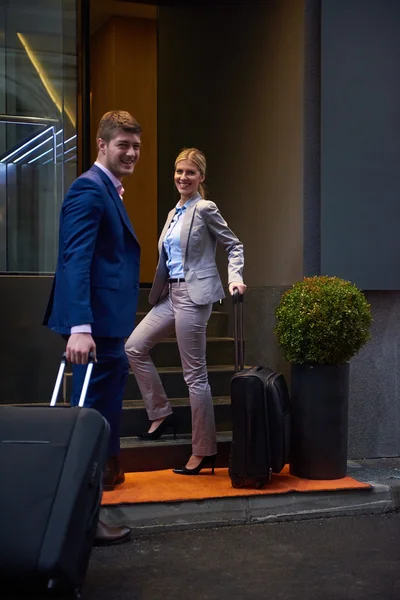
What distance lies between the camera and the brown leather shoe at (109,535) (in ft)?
14.5

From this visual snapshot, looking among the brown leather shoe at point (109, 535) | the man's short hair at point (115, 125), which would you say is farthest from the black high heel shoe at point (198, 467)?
the man's short hair at point (115, 125)

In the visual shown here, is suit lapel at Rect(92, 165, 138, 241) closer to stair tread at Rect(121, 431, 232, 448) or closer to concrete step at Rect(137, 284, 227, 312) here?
stair tread at Rect(121, 431, 232, 448)

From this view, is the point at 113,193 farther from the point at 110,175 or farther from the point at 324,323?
the point at 324,323

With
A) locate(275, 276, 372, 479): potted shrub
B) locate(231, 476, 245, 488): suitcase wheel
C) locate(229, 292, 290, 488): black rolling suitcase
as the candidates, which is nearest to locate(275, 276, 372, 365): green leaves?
locate(275, 276, 372, 479): potted shrub

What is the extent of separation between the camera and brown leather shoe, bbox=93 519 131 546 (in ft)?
14.5

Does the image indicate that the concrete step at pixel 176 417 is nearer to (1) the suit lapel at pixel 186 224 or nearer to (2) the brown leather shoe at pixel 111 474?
(2) the brown leather shoe at pixel 111 474

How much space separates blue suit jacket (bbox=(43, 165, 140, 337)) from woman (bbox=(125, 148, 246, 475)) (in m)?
0.98

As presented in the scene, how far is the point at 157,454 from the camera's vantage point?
5695mm

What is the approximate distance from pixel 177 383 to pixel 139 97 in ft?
15.3

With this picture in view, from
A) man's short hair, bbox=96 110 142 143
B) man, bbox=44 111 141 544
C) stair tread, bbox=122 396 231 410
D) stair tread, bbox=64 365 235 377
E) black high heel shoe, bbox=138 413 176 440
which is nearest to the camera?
man, bbox=44 111 141 544

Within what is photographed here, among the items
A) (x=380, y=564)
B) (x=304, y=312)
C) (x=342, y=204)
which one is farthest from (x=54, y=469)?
(x=342, y=204)

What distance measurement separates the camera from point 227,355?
7.08m

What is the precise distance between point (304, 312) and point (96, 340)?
165cm

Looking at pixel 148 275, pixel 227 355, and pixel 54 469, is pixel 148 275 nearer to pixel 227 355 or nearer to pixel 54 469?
pixel 227 355
